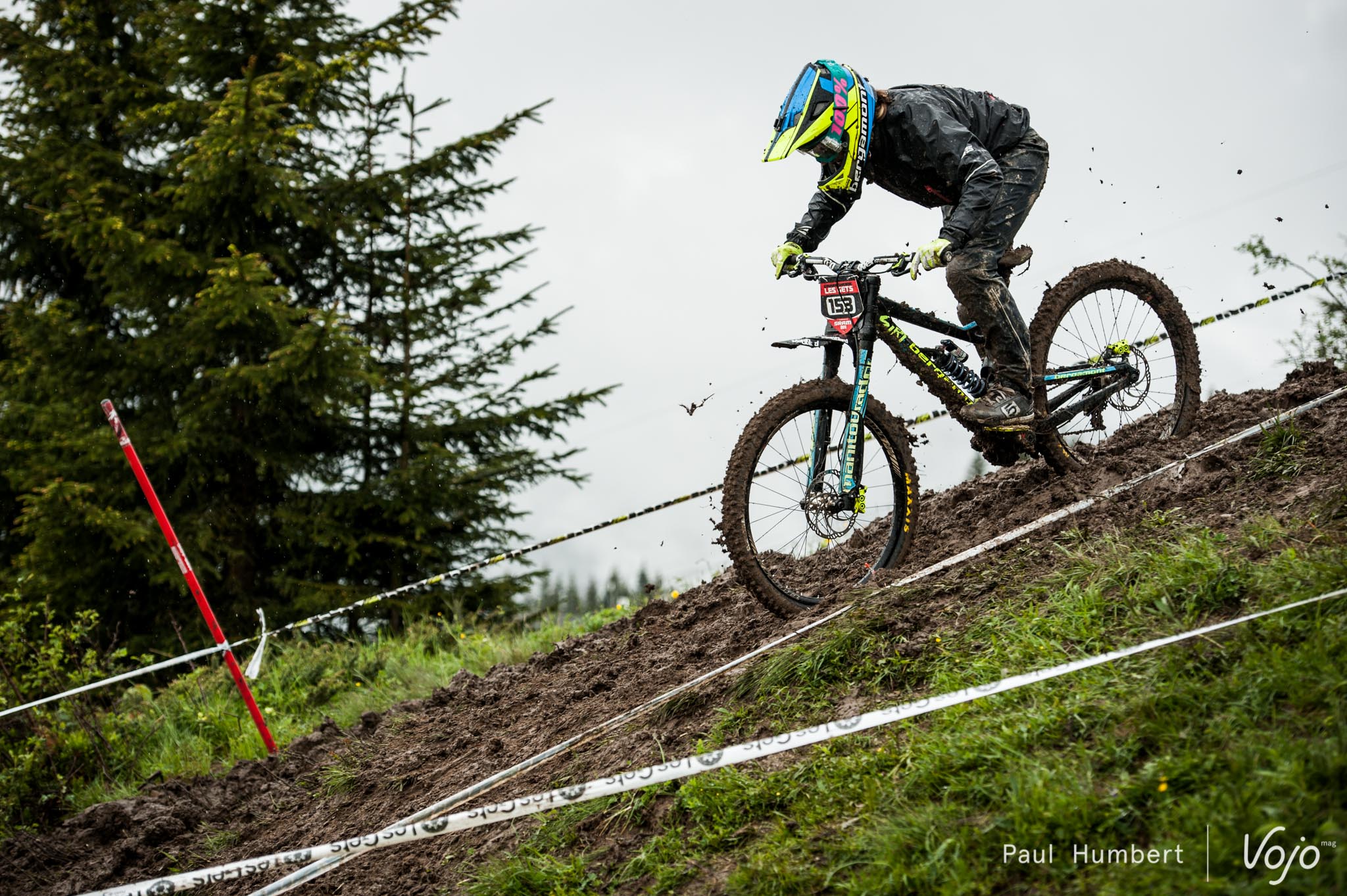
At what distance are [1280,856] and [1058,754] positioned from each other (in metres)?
0.69

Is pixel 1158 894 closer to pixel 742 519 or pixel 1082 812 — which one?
pixel 1082 812

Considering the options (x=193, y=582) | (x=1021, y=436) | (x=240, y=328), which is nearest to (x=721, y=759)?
(x=1021, y=436)

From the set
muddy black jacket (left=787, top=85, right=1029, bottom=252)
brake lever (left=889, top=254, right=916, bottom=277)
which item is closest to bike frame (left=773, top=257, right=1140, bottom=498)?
brake lever (left=889, top=254, right=916, bottom=277)

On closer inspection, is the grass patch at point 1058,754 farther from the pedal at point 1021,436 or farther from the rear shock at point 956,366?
the rear shock at point 956,366

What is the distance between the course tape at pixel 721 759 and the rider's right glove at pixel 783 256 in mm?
2298

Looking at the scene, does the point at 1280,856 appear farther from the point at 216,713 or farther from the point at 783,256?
the point at 216,713

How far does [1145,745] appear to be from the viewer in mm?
2688

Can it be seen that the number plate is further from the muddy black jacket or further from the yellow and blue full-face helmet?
the yellow and blue full-face helmet

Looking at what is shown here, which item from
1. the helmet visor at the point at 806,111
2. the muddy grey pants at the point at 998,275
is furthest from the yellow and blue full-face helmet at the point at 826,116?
the muddy grey pants at the point at 998,275

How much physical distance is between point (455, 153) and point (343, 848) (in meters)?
11.3

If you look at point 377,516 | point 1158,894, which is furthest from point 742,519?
point 377,516

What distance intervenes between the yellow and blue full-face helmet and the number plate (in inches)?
26.0

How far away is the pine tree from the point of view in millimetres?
11336

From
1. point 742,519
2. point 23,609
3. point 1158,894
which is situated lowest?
point 1158,894
